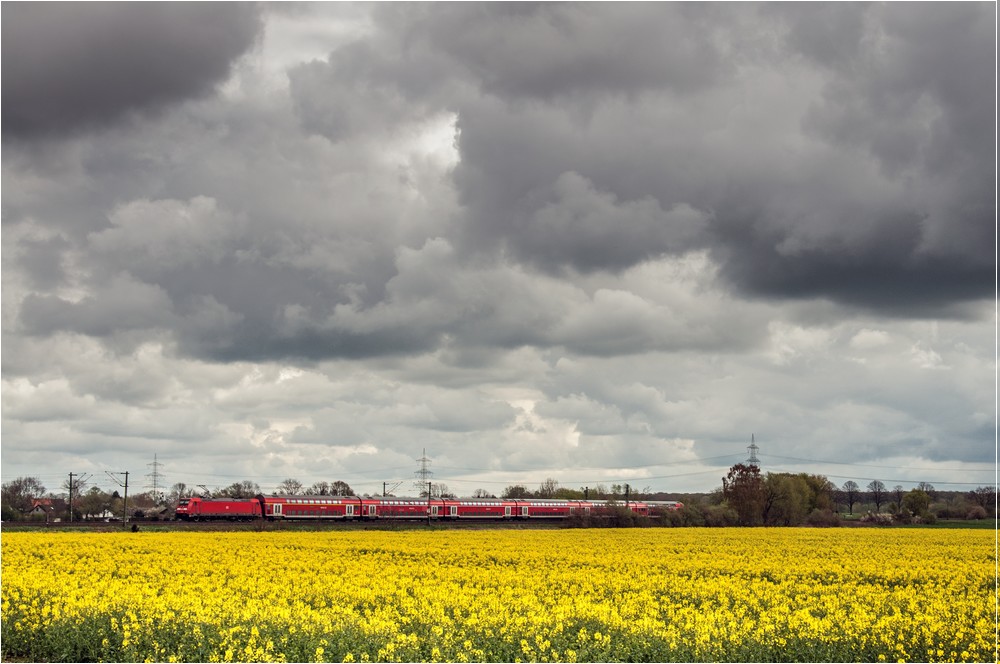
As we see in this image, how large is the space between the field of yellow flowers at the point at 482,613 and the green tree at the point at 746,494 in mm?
79450

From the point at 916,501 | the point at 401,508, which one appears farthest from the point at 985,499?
the point at 401,508

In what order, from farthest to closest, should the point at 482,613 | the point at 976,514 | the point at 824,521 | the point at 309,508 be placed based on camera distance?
the point at 976,514, the point at 824,521, the point at 309,508, the point at 482,613

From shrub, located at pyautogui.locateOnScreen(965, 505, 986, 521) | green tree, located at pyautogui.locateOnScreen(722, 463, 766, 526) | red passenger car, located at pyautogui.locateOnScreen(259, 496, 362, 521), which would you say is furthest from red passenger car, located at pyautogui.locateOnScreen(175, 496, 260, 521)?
shrub, located at pyautogui.locateOnScreen(965, 505, 986, 521)

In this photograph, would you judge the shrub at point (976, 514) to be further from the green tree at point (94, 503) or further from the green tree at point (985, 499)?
the green tree at point (94, 503)

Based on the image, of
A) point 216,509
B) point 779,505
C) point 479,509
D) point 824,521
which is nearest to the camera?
point 216,509

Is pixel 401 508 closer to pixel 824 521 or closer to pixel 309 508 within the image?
pixel 309 508

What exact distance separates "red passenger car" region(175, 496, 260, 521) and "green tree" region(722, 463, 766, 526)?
58633 mm

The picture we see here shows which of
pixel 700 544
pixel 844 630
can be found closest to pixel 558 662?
pixel 844 630

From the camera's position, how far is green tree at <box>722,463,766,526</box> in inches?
4550

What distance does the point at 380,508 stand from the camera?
4286 inches

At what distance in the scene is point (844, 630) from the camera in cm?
2031

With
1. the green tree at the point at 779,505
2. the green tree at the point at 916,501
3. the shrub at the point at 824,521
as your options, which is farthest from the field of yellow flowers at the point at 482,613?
the green tree at the point at 916,501

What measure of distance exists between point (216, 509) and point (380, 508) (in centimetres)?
1860

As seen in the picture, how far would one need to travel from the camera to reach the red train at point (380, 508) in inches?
4018
